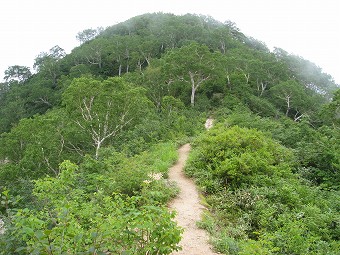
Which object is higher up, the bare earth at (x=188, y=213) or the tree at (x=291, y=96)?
the bare earth at (x=188, y=213)

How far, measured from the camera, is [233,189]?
9797mm

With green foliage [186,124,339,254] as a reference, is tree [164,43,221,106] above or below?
above

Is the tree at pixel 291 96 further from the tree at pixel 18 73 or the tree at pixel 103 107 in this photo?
the tree at pixel 18 73

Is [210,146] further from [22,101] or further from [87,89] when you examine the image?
[22,101]

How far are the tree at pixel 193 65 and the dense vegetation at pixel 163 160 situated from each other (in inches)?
4.3

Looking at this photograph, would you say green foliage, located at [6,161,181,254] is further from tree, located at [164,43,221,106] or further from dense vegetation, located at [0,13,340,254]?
tree, located at [164,43,221,106]

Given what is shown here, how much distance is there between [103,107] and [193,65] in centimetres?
1222

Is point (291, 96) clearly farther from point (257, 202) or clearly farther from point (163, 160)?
point (257, 202)

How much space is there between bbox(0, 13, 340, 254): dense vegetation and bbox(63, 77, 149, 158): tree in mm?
70

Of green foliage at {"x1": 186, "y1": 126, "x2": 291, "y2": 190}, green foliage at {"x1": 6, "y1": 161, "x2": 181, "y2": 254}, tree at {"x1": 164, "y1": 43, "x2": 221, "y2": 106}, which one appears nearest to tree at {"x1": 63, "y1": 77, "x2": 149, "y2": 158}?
green foliage at {"x1": 186, "y1": 126, "x2": 291, "y2": 190}

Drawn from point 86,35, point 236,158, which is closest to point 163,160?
point 236,158

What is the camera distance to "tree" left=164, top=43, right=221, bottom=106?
2834 cm

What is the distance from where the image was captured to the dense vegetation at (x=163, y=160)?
3900mm

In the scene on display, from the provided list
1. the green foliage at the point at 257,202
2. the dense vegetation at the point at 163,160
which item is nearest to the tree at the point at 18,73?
the dense vegetation at the point at 163,160
